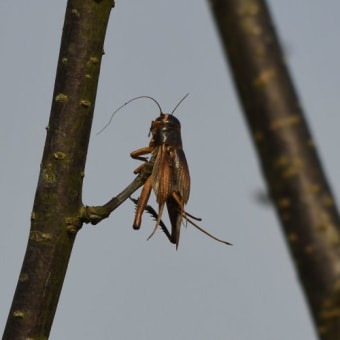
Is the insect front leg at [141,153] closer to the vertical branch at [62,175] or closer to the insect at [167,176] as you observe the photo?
the insect at [167,176]

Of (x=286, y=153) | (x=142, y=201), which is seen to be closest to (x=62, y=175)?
(x=142, y=201)

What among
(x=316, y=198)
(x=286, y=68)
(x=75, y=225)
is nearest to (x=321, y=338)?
(x=316, y=198)

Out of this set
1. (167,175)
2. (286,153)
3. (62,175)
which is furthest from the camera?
(167,175)

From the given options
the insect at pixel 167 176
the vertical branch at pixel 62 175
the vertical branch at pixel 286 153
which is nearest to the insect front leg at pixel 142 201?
the insect at pixel 167 176

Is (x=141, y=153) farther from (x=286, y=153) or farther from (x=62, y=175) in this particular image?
(x=286, y=153)

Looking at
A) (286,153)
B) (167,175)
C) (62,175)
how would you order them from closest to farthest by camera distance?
(286,153) → (62,175) → (167,175)

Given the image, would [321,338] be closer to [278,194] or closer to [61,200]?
[278,194]

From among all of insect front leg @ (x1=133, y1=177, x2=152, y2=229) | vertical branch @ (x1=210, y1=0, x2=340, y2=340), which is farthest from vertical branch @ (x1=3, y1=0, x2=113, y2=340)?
vertical branch @ (x1=210, y1=0, x2=340, y2=340)

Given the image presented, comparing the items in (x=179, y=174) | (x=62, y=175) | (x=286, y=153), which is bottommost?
(x=286, y=153)
